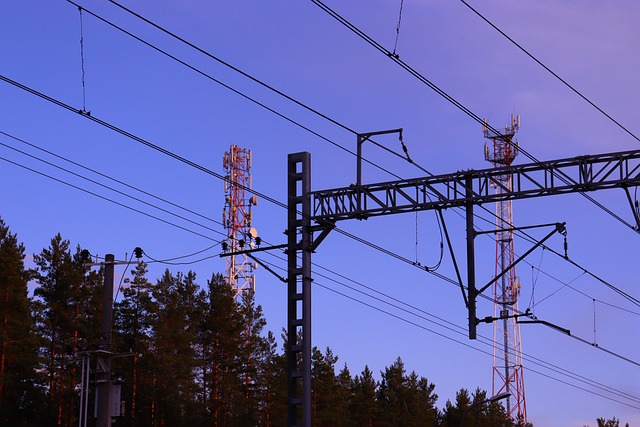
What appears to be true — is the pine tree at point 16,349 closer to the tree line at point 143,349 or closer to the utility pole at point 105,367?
the tree line at point 143,349

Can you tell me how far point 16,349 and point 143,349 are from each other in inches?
345

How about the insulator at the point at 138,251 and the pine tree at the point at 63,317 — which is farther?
the pine tree at the point at 63,317

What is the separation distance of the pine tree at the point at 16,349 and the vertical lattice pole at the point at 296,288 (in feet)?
141

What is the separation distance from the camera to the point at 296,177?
32.3m

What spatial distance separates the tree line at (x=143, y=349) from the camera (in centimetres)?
7269

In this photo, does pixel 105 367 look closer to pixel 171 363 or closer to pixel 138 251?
pixel 138 251

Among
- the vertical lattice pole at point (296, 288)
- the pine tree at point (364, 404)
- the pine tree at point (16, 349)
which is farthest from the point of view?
the pine tree at point (364, 404)

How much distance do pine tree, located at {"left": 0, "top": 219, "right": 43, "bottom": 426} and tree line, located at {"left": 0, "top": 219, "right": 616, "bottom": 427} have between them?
0.06 m

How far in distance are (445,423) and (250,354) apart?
3968cm

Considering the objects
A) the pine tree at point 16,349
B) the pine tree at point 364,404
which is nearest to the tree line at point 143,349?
the pine tree at point 16,349

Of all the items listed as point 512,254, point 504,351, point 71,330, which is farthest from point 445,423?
point 71,330

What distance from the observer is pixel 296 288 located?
1235 inches

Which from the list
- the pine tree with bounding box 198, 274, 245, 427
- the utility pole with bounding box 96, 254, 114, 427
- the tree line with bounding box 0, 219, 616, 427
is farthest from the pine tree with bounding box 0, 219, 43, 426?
the utility pole with bounding box 96, 254, 114, 427

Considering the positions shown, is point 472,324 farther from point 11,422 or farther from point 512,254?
point 512,254
